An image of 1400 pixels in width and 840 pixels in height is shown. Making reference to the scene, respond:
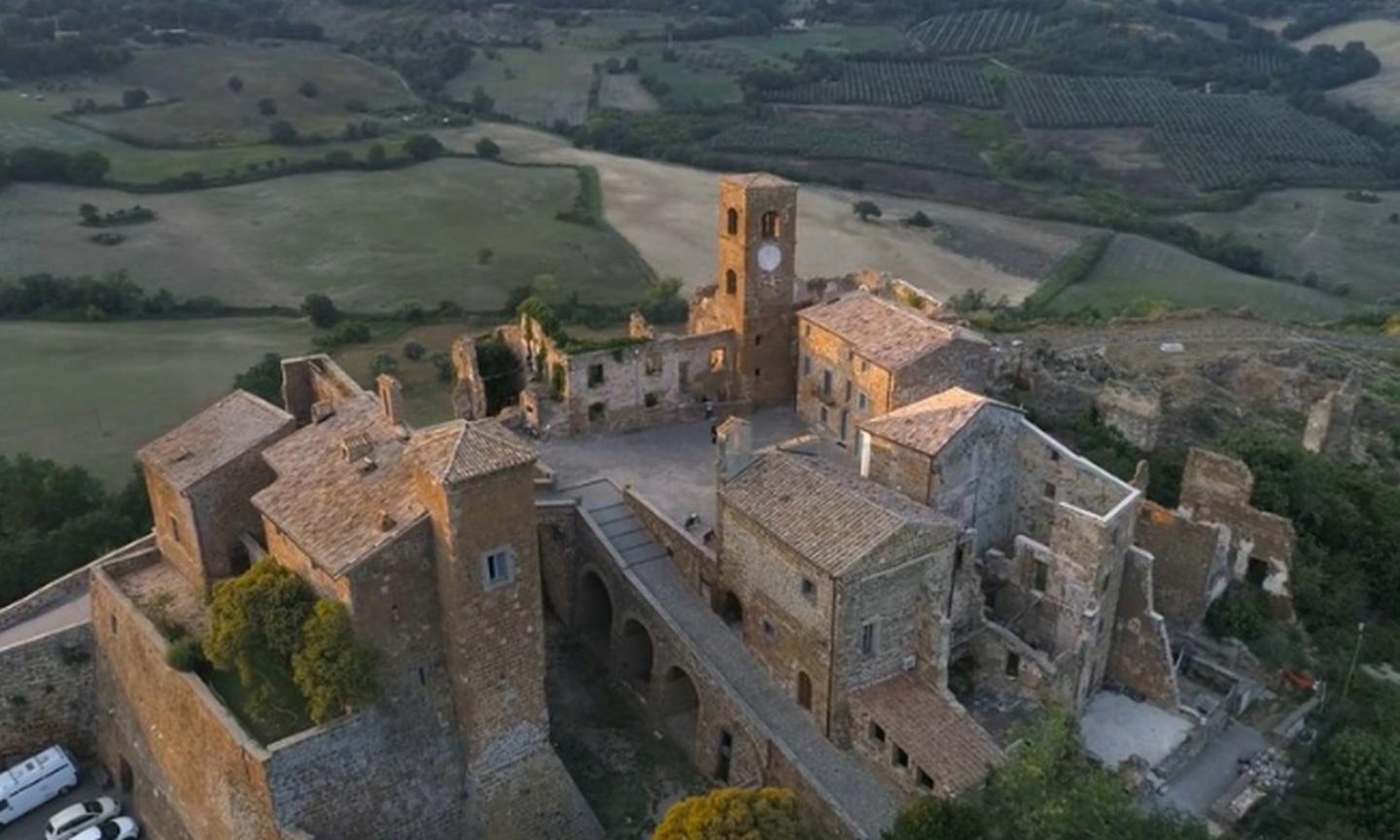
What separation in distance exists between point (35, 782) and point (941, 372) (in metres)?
28.7

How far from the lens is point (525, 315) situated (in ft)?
148

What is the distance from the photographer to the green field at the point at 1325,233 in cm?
9450

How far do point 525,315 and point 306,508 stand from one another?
690 inches

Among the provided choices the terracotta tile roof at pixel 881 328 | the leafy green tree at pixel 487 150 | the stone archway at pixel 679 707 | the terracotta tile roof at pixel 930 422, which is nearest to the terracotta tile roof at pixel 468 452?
the stone archway at pixel 679 707

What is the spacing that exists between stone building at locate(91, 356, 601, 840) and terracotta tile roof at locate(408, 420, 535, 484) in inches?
1.7

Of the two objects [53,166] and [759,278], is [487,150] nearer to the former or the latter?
[53,166]

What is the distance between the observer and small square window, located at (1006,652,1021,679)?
31.7m

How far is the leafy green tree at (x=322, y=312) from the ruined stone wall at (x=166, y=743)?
43.3 m

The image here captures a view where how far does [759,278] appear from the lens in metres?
42.4

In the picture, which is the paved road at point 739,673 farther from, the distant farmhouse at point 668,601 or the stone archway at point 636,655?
the stone archway at point 636,655

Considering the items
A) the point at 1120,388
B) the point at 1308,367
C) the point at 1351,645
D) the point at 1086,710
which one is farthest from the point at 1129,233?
the point at 1086,710

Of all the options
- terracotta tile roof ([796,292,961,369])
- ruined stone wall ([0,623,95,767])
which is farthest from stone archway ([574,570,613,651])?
ruined stone wall ([0,623,95,767])

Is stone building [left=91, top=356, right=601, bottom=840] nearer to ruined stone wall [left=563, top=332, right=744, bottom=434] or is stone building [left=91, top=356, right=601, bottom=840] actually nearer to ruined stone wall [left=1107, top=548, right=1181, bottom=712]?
ruined stone wall [left=563, top=332, right=744, bottom=434]

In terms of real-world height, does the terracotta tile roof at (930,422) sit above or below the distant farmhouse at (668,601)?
above
